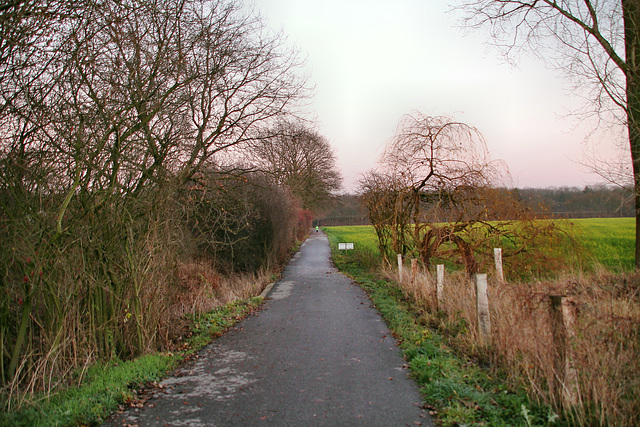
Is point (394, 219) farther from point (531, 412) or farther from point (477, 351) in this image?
point (531, 412)

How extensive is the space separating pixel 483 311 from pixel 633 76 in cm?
814

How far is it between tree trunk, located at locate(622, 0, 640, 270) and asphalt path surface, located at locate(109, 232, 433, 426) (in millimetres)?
7441

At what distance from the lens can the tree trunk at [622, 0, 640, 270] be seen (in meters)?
10.7

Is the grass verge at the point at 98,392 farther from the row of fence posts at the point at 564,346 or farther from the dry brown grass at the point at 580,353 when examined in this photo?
the row of fence posts at the point at 564,346

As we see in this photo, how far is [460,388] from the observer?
4891 millimetres

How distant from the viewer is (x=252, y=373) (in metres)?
6.09

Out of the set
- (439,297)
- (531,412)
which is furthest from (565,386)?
(439,297)

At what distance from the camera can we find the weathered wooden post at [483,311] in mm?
6414

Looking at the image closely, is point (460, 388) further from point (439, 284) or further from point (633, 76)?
point (633, 76)

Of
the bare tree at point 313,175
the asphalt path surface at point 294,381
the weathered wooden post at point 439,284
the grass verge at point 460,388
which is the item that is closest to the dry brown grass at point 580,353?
the grass verge at point 460,388

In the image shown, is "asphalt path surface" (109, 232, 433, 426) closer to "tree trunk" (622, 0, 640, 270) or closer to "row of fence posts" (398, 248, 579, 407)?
Result: "row of fence posts" (398, 248, 579, 407)

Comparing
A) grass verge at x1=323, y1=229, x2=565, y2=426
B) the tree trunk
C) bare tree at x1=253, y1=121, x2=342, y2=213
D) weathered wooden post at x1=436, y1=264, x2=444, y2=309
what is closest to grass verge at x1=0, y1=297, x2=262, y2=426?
grass verge at x1=323, y1=229, x2=565, y2=426

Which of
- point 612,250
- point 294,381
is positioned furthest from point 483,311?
point 612,250

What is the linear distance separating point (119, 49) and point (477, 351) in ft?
23.7
